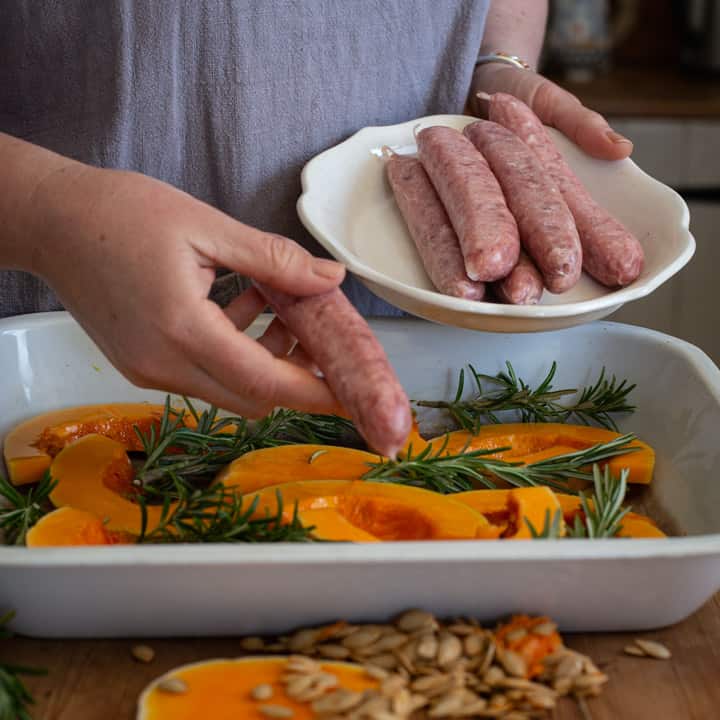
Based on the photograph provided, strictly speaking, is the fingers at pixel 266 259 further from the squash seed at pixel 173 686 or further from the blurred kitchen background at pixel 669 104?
the blurred kitchen background at pixel 669 104

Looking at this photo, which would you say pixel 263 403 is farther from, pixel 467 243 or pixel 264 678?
pixel 467 243

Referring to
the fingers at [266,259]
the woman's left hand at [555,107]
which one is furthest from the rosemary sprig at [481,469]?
the woman's left hand at [555,107]

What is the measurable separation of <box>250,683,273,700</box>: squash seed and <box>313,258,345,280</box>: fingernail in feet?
1.23

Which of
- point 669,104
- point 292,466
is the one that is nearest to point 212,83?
point 292,466

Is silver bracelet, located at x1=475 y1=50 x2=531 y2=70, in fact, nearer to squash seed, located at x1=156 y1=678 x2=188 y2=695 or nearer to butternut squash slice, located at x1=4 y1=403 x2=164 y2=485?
butternut squash slice, located at x1=4 y1=403 x2=164 y2=485

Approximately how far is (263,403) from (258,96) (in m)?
0.56

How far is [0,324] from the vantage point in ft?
4.62

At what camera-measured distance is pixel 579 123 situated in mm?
1564

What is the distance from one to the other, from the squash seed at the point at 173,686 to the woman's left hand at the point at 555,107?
961 mm

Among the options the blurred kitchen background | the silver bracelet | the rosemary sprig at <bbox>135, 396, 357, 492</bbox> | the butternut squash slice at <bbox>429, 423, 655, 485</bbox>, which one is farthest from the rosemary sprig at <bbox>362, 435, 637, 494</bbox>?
the blurred kitchen background

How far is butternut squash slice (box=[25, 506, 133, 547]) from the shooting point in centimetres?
103

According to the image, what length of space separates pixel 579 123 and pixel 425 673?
2.95 ft

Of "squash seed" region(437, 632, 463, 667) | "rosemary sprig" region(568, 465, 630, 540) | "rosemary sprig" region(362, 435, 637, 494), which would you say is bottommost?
"squash seed" region(437, 632, 463, 667)

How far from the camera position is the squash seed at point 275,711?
0.90 m
